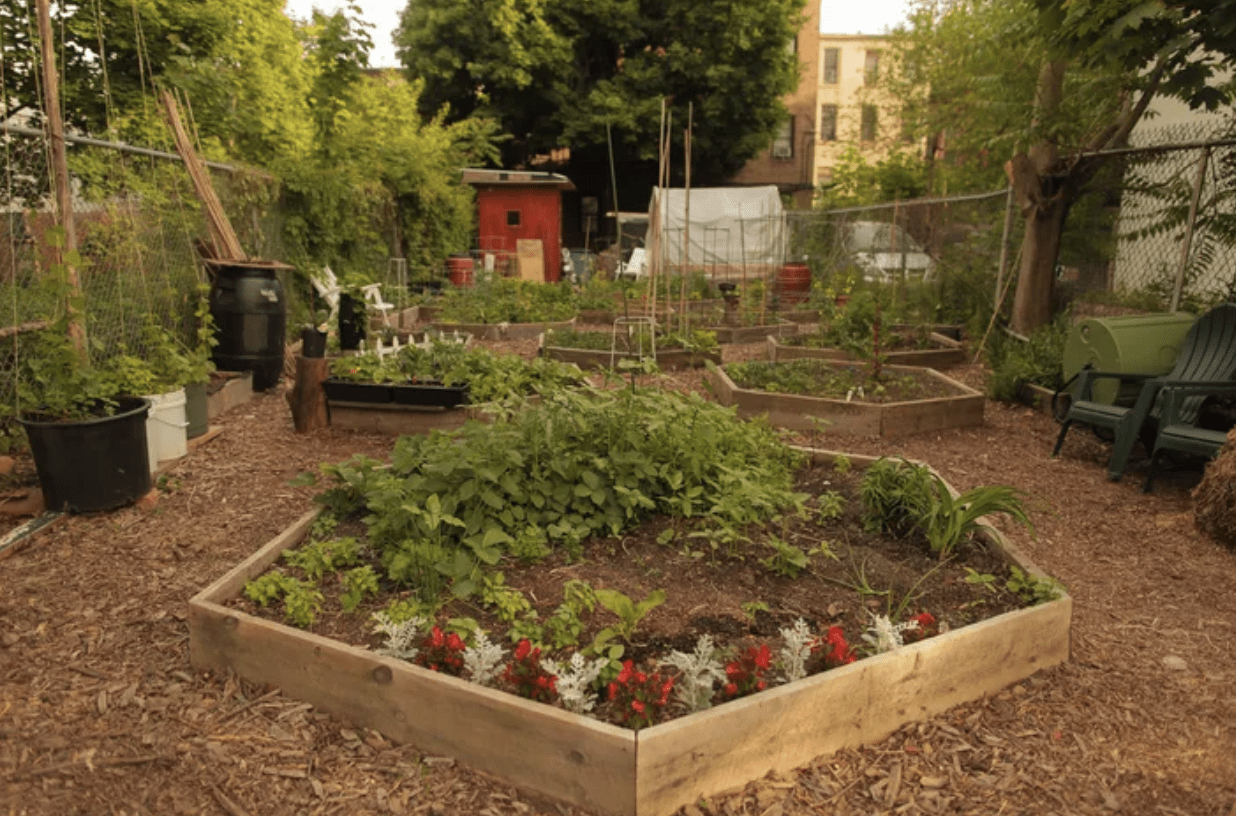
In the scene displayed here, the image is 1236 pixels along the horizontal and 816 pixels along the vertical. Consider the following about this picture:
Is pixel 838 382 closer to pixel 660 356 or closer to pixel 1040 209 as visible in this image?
pixel 660 356

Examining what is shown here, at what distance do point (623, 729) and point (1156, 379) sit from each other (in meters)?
4.65

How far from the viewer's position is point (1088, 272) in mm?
8945

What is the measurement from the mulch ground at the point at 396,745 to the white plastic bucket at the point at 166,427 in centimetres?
93

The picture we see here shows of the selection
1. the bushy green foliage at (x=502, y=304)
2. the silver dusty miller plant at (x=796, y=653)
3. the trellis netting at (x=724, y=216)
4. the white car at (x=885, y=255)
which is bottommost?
the silver dusty miller plant at (x=796, y=653)

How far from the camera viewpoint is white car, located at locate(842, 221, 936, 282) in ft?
38.3

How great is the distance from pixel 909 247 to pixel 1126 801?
14063mm

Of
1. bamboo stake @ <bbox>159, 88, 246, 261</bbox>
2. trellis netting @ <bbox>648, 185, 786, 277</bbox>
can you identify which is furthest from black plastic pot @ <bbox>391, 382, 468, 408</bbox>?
trellis netting @ <bbox>648, 185, 786, 277</bbox>

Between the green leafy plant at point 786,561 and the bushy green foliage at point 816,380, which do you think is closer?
the green leafy plant at point 786,561

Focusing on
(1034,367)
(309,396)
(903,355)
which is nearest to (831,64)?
(903,355)

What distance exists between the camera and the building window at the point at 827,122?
39906 mm

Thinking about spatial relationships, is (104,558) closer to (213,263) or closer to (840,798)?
(840,798)

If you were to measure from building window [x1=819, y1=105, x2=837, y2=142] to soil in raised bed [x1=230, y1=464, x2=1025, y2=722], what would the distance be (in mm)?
38880

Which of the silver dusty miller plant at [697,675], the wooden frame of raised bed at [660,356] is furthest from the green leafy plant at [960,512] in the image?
the wooden frame of raised bed at [660,356]

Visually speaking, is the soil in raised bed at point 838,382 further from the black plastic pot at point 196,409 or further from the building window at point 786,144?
the building window at point 786,144
